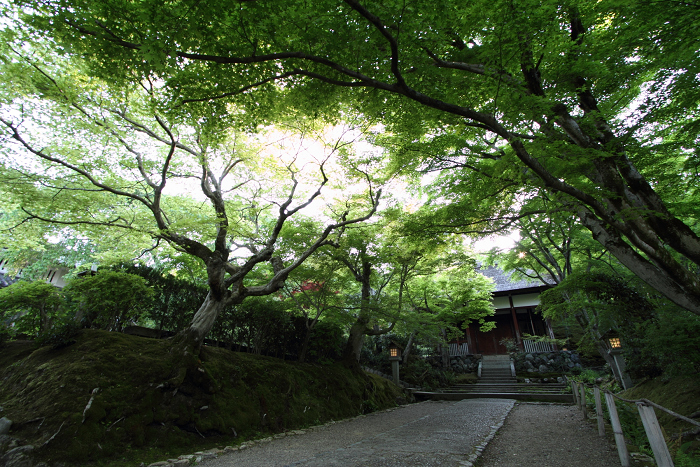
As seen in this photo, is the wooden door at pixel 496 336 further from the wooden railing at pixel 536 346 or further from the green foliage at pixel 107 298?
the green foliage at pixel 107 298

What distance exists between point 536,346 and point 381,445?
642 inches

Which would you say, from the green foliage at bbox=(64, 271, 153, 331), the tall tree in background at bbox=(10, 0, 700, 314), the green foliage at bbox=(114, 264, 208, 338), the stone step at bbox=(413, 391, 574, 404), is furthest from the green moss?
the green foliage at bbox=(64, 271, 153, 331)

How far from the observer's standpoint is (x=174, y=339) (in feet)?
20.6

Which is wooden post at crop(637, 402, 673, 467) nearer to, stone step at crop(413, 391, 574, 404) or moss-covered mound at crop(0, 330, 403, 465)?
moss-covered mound at crop(0, 330, 403, 465)

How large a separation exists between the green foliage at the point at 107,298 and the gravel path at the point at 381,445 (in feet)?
12.2

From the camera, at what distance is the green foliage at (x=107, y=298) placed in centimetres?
574

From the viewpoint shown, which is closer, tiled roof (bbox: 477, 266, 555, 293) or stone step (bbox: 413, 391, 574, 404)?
stone step (bbox: 413, 391, 574, 404)

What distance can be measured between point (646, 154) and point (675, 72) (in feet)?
4.02

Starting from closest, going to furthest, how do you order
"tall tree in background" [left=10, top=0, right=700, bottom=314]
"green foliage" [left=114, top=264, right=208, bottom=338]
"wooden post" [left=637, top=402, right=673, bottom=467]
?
1. "wooden post" [left=637, top=402, right=673, bottom=467]
2. "tall tree in background" [left=10, top=0, right=700, bottom=314]
3. "green foliage" [left=114, top=264, right=208, bottom=338]

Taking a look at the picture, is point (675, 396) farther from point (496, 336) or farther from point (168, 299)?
point (496, 336)

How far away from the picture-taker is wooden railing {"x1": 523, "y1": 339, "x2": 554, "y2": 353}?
16.8 metres

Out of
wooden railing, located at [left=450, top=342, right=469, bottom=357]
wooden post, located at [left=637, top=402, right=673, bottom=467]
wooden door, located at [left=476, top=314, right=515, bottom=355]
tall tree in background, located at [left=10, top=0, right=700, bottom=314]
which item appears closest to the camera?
wooden post, located at [left=637, top=402, right=673, bottom=467]

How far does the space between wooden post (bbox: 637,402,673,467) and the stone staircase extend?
10.6 m

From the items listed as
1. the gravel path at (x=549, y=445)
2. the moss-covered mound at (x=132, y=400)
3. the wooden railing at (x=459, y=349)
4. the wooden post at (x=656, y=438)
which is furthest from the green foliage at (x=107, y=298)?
the wooden railing at (x=459, y=349)
